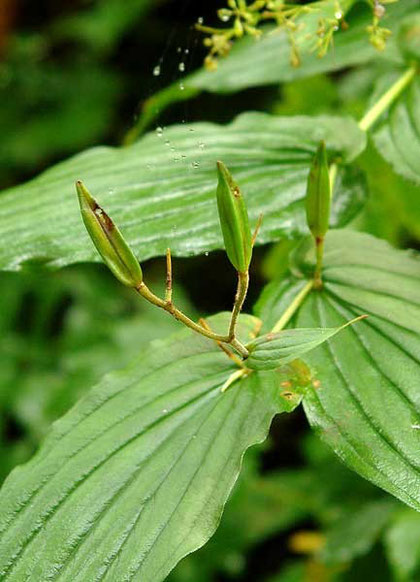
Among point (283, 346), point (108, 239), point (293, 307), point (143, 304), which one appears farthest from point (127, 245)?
point (143, 304)

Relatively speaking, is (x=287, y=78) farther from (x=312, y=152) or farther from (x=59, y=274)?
(x=59, y=274)

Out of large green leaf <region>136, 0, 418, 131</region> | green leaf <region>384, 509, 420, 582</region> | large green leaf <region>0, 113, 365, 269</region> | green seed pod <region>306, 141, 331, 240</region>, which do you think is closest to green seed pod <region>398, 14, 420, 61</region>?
large green leaf <region>136, 0, 418, 131</region>

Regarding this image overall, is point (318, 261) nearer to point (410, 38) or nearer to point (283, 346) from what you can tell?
point (283, 346)

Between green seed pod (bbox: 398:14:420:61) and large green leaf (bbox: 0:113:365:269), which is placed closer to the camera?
large green leaf (bbox: 0:113:365:269)

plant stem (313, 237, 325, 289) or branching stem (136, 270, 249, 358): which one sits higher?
branching stem (136, 270, 249, 358)

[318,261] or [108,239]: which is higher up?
[108,239]

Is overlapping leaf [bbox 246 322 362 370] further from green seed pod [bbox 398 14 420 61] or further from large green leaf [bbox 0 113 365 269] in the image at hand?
green seed pod [bbox 398 14 420 61]

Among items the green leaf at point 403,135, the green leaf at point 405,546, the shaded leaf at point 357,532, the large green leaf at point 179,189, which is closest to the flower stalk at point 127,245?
the large green leaf at point 179,189
